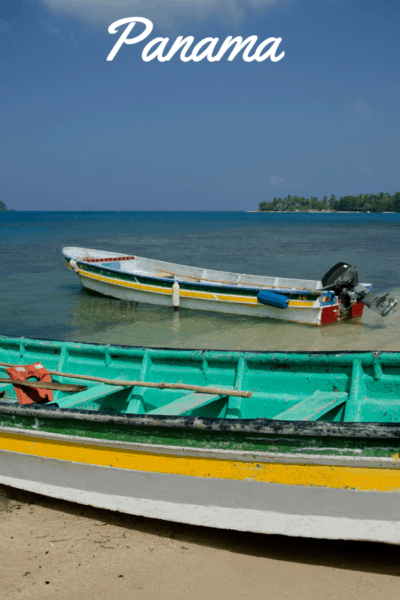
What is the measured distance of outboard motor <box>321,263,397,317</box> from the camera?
11.5 m

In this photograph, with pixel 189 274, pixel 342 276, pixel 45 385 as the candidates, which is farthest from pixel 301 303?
pixel 45 385

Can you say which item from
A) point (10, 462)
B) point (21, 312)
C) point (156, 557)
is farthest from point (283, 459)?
point (21, 312)

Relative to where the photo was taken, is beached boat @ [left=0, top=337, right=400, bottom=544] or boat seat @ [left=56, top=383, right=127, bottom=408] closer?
beached boat @ [left=0, top=337, right=400, bottom=544]

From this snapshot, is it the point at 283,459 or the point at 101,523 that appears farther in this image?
the point at 101,523

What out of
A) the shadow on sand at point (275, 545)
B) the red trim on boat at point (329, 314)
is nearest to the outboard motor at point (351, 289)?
the red trim on boat at point (329, 314)

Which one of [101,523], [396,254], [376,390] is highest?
[396,254]

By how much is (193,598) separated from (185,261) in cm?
2573

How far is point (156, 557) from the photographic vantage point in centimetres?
386

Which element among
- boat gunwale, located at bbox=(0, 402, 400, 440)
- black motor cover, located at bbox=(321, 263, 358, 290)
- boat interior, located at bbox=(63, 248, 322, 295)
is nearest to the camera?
boat gunwale, located at bbox=(0, 402, 400, 440)

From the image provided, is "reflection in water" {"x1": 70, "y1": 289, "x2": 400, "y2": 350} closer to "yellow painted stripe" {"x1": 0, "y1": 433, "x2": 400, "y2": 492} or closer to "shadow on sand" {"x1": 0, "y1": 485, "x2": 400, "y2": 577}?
"shadow on sand" {"x1": 0, "y1": 485, "x2": 400, "y2": 577}

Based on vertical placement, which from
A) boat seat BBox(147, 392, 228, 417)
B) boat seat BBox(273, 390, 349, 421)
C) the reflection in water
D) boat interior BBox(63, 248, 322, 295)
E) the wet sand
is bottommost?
the wet sand

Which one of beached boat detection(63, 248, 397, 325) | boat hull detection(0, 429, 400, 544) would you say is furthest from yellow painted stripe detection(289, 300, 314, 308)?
boat hull detection(0, 429, 400, 544)

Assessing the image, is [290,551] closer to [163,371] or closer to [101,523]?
[101,523]

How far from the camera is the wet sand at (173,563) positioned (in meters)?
3.46
